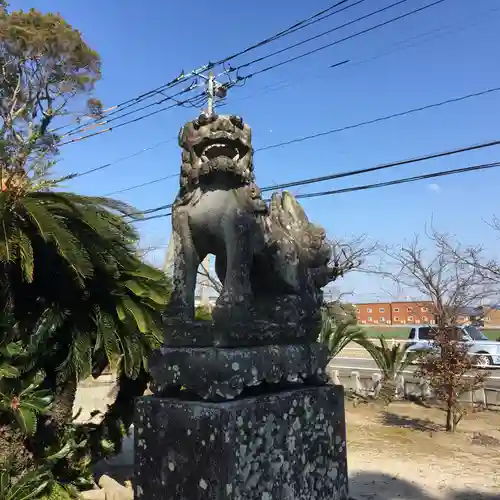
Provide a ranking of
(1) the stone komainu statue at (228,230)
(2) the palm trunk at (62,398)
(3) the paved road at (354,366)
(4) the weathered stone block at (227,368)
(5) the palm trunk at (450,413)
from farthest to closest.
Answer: (3) the paved road at (354,366) < (5) the palm trunk at (450,413) < (2) the palm trunk at (62,398) < (1) the stone komainu statue at (228,230) < (4) the weathered stone block at (227,368)

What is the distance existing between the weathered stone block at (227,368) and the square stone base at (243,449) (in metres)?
0.08

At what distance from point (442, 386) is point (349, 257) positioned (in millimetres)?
8896

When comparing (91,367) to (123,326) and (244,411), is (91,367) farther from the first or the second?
(244,411)

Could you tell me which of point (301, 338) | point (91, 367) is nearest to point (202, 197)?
point (301, 338)

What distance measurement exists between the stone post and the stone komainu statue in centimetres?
19

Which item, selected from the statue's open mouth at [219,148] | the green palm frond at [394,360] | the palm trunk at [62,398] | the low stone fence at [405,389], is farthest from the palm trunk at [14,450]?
the green palm frond at [394,360]

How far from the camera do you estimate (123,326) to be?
24.0 ft

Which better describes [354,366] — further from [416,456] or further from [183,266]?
[183,266]

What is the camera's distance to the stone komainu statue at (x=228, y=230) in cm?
271

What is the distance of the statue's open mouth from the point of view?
275cm

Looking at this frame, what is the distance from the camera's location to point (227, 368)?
90.6 inches

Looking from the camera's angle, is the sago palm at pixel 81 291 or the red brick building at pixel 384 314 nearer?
the sago palm at pixel 81 291

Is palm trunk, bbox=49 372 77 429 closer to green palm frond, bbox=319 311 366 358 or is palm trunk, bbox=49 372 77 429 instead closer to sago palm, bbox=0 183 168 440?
sago palm, bbox=0 183 168 440

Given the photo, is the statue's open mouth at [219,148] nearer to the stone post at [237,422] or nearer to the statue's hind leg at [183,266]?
A: the statue's hind leg at [183,266]
